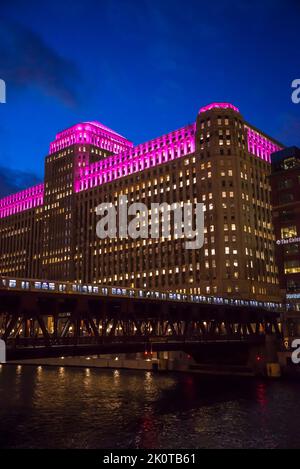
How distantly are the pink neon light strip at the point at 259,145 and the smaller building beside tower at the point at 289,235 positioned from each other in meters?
32.9

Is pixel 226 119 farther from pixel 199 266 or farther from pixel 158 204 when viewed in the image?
pixel 199 266

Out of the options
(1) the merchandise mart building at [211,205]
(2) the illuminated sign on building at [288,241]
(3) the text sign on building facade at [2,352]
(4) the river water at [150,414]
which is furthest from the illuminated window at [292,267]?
(3) the text sign on building facade at [2,352]

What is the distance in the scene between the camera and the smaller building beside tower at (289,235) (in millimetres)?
127500

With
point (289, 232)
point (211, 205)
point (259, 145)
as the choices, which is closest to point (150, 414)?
point (289, 232)

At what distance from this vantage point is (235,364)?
101m

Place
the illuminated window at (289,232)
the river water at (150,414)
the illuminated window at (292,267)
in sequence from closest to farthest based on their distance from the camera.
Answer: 1. the river water at (150,414)
2. the illuminated window at (292,267)
3. the illuminated window at (289,232)

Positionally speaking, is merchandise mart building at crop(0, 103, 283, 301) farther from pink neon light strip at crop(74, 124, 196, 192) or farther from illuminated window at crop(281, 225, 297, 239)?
illuminated window at crop(281, 225, 297, 239)

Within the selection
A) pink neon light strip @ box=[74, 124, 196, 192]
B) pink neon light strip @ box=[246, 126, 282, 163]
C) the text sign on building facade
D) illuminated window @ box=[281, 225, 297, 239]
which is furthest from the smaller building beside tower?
the text sign on building facade

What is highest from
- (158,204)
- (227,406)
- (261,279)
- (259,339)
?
(158,204)

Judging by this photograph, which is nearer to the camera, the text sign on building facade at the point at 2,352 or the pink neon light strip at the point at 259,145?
the text sign on building facade at the point at 2,352

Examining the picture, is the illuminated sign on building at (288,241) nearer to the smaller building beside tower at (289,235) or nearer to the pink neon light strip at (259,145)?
the smaller building beside tower at (289,235)

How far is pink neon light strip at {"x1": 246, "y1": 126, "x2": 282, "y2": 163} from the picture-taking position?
175 meters
